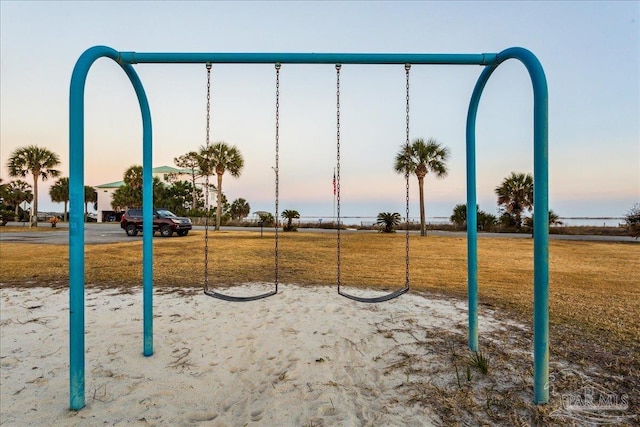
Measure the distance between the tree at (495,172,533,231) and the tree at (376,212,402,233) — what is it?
835cm

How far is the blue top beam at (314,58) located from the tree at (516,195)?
89.8 ft

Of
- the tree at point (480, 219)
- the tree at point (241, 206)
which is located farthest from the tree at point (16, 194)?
the tree at point (480, 219)

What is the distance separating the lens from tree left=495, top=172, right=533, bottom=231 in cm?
2700

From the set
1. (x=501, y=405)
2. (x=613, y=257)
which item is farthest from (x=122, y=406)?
(x=613, y=257)

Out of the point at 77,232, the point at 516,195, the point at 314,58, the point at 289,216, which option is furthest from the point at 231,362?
the point at 516,195

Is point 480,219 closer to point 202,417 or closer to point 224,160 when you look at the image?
point 224,160

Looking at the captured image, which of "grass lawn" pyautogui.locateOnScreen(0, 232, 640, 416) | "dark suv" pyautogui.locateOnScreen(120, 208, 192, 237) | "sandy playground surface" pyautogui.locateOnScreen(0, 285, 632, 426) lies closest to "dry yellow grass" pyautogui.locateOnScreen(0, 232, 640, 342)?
"grass lawn" pyautogui.locateOnScreen(0, 232, 640, 416)

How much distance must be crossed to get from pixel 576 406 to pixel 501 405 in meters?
0.57

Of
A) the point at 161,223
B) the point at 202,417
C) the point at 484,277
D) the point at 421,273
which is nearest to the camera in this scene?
the point at 202,417

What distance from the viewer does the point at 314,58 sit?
3.57 metres

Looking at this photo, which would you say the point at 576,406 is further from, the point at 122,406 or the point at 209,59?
the point at 209,59

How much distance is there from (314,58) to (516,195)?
2838 centimetres

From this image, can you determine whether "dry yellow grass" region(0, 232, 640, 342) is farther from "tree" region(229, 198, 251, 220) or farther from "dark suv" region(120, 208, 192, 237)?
"tree" region(229, 198, 251, 220)

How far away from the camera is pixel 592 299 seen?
6.26 meters
